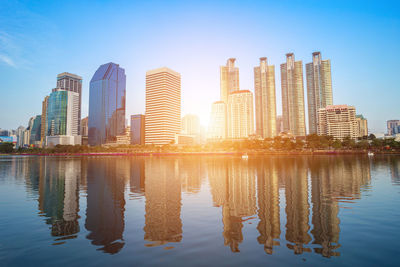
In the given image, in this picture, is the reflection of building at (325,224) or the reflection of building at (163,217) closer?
the reflection of building at (325,224)

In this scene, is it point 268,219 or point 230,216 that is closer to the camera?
point 268,219

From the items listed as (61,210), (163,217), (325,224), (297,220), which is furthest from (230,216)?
(61,210)

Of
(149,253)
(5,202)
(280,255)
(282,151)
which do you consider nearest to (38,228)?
(149,253)

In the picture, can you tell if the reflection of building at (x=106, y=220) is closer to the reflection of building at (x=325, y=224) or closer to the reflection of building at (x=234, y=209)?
the reflection of building at (x=234, y=209)

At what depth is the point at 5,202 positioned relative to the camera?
2614 centimetres

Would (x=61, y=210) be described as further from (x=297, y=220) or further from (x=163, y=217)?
(x=297, y=220)

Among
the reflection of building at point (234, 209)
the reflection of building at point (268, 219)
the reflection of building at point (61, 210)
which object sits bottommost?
the reflection of building at point (61, 210)

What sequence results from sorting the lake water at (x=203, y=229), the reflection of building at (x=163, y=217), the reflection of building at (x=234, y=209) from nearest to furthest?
the lake water at (x=203, y=229) < the reflection of building at (x=234, y=209) < the reflection of building at (x=163, y=217)

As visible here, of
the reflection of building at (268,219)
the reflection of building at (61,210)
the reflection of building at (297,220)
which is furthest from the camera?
the reflection of building at (61,210)

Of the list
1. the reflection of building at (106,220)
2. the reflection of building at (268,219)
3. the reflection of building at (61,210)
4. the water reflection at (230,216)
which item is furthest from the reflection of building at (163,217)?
the reflection of building at (268,219)

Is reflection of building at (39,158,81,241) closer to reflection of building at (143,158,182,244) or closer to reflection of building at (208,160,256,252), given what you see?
reflection of building at (143,158,182,244)

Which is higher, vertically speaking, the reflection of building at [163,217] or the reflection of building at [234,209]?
the reflection of building at [234,209]

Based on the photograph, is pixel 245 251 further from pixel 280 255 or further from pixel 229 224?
pixel 229 224

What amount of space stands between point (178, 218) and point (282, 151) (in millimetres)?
188520
